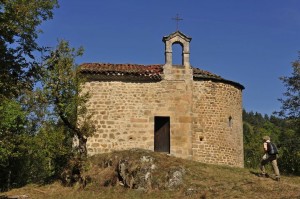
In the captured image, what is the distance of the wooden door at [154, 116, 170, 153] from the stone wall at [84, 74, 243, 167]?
0.33 meters

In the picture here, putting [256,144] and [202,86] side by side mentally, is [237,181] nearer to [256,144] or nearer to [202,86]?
[202,86]

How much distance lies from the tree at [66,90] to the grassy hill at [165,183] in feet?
5.46

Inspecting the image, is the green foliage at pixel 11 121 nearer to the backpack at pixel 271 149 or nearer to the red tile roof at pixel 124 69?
the red tile roof at pixel 124 69

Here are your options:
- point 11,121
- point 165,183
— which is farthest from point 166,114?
point 11,121

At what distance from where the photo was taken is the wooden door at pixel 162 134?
20.1 metres

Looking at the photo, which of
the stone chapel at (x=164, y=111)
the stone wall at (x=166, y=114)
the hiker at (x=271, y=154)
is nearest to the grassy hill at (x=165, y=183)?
the hiker at (x=271, y=154)

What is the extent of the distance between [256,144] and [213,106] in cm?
3935

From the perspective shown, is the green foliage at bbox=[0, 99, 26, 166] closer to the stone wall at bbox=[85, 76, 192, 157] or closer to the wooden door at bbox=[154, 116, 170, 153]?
the stone wall at bbox=[85, 76, 192, 157]

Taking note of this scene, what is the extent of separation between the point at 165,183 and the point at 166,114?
190 inches

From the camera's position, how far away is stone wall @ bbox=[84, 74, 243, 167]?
65.1ft

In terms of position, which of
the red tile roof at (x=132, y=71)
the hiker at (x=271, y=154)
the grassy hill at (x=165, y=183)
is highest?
the red tile roof at (x=132, y=71)

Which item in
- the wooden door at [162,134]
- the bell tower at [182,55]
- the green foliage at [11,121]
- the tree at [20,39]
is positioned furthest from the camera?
the green foliage at [11,121]

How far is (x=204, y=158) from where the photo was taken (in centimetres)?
1997

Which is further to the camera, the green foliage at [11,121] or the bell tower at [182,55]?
the green foliage at [11,121]
